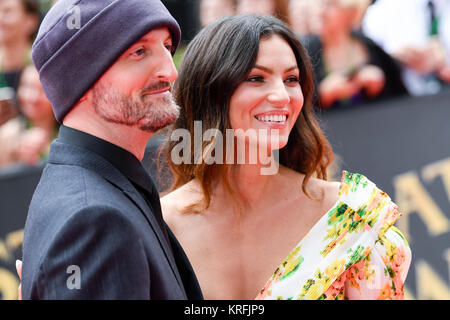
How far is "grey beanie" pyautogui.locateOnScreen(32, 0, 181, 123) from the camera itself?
4.32ft

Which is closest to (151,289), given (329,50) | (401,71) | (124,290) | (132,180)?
(124,290)

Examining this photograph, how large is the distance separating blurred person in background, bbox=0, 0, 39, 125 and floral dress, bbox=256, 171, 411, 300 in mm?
1995

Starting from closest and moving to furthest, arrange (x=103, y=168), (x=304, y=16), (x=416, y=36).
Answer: (x=103, y=168)
(x=304, y=16)
(x=416, y=36)

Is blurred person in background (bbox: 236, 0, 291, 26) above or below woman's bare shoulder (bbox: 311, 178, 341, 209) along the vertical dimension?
above

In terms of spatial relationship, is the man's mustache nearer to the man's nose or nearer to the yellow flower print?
the man's nose

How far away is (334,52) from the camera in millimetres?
4145

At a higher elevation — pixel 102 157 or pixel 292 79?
pixel 292 79

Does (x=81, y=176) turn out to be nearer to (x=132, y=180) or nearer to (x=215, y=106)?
(x=132, y=180)

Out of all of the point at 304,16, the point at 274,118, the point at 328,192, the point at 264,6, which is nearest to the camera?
the point at 274,118

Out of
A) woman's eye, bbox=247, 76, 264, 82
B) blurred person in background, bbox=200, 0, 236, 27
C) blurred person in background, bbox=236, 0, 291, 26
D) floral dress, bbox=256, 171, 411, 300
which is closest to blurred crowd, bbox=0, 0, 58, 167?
blurred person in background, bbox=200, 0, 236, 27

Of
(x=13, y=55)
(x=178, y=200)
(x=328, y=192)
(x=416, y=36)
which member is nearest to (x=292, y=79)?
(x=328, y=192)

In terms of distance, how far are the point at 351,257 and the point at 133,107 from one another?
80cm

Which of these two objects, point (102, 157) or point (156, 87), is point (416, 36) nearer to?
point (156, 87)

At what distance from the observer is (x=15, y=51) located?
3270 mm
